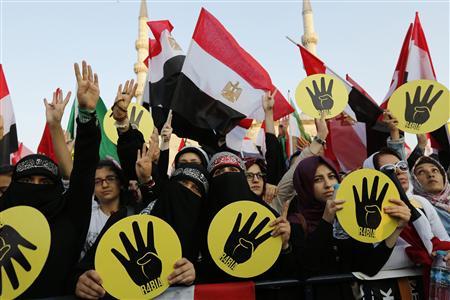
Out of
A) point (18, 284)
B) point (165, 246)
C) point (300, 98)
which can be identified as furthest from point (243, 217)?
point (300, 98)

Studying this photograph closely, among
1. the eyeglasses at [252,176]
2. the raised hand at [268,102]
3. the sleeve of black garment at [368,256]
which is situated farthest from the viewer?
the raised hand at [268,102]

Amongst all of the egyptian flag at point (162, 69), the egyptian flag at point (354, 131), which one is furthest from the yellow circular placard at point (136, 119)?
the egyptian flag at point (354, 131)

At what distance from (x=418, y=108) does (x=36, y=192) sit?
3153mm

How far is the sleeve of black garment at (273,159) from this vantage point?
3.47 metres

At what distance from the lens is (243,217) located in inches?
76.5

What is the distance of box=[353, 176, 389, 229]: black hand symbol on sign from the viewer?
1.99 metres

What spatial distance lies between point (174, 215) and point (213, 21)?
2.65 m

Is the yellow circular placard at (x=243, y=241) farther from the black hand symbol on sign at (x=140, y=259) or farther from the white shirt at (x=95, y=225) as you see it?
the white shirt at (x=95, y=225)

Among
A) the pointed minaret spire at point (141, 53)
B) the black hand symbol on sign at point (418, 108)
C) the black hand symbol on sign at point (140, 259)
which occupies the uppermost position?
the pointed minaret spire at point (141, 53)

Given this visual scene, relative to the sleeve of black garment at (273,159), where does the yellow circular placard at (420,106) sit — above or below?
above

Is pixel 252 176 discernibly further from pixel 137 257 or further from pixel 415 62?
pixel 415 62

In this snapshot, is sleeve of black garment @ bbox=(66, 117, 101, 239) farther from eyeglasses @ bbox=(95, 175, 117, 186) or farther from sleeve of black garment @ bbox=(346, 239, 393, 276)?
sleeve of black garment @ bbox=(346, 239, 393, 276)

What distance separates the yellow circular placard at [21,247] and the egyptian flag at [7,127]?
241cm

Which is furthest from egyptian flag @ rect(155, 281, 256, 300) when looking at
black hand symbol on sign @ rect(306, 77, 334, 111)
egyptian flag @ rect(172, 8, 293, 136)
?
black hand symbol on sign @ rect(306, 77, 334, 111)
